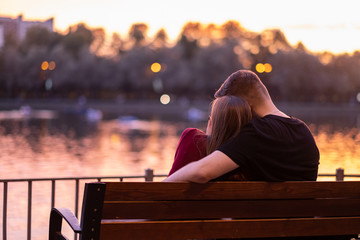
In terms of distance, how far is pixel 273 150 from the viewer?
318 cm

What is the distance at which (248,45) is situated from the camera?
100m

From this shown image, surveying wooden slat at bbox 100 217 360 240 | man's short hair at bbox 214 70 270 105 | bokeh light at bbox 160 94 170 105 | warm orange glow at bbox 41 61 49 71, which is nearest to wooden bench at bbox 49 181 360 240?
wooden slat at bbox 100 217 360 240

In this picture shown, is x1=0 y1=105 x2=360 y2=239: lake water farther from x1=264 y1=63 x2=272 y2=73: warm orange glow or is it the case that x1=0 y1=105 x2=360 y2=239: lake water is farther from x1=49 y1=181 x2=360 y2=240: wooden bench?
x1=264 y1=63 x2=272 y2=73: warm orange glow

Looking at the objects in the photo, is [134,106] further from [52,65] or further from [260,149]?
[260,149]

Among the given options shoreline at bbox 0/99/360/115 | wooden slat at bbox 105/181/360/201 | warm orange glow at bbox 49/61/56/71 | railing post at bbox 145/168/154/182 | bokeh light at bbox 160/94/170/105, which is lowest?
wooden slat at bbox 105/181/360/201

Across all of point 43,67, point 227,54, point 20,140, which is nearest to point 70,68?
point 43,67

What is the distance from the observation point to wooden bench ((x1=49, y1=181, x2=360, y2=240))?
9.84 feet

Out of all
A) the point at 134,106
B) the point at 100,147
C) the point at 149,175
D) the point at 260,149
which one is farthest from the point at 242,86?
the point at 134,106

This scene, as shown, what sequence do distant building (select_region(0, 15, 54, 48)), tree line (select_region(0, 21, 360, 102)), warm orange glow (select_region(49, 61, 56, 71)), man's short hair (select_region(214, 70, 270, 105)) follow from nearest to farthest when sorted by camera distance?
man's short hair (select_region(214, 70, 270, 105))
tree line (select_region(0, 21, 360, 102))
warm orange glow (select_region(49, 61, 56, 71))
distant building (select_region(0, 15, 54, 48))

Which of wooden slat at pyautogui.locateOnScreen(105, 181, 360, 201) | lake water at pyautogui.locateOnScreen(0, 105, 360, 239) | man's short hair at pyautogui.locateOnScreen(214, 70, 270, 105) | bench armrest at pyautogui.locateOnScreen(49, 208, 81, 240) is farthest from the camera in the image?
lake water at pyautogui.locateOnScreen(0, 105, 360, 239)

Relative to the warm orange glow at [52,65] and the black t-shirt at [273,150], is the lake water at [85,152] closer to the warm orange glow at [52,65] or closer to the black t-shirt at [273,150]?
the black t-shirt at [273,150]

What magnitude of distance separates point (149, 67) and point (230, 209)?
89889mm

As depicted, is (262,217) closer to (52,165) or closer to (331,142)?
(52,165)

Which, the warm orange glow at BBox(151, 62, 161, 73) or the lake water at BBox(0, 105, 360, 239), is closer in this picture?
the lake water at BBox(0, 105, 360, 239)
